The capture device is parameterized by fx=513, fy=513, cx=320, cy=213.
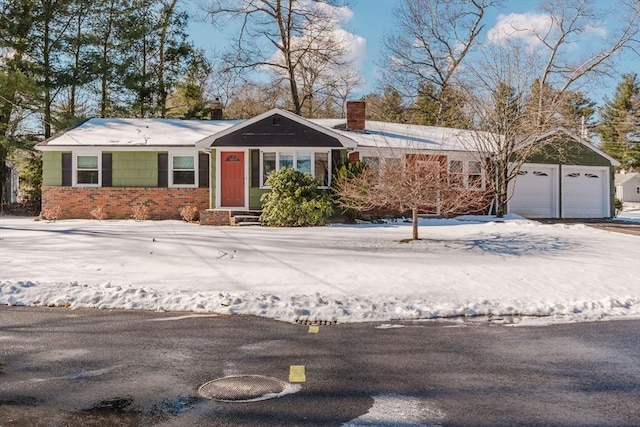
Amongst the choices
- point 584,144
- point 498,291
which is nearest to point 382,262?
point 498,291

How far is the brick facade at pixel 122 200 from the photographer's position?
67.3 feet

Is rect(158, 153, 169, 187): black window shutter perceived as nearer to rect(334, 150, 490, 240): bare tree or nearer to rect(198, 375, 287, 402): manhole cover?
rect(334, 150, 490, 240): bare tree

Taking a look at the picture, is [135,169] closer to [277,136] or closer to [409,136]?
[277,136]

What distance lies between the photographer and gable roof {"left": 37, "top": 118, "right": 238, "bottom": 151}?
66.9 feet

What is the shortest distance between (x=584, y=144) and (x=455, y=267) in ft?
56.5

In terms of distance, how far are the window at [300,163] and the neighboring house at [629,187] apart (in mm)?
54078

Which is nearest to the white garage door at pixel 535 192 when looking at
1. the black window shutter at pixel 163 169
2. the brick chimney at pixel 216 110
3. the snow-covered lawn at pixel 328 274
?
the snow-covered lawn at pixel 328 274

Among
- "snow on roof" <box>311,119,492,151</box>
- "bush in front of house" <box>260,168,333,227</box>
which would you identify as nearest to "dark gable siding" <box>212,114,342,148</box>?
"bush in front of house" <box>260,168,333,227</box>

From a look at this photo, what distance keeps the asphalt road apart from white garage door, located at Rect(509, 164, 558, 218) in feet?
57.2

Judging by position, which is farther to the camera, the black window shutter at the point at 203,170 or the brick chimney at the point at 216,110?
the brick chimney at the point at 216,110

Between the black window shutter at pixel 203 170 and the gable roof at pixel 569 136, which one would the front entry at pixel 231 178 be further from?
the gable roof at pixel 569 136

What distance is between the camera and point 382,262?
10398 mm

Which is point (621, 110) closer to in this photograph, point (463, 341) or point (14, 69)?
point (14, 69)

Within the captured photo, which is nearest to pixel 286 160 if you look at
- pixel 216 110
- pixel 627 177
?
pixel 216 110
